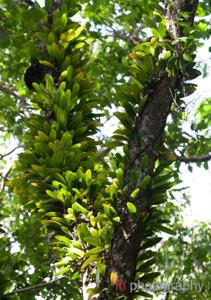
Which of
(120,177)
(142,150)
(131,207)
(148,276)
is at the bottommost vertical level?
(148,276)

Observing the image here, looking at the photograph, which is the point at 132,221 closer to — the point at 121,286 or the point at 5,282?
the point at 121,286

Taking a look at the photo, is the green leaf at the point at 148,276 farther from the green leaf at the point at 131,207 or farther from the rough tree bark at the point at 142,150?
the green leaf at the point at 131,207

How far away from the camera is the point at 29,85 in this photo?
3152mm

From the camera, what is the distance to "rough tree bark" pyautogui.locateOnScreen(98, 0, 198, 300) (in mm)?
1950

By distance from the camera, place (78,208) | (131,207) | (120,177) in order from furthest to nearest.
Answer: (78,208) → (120,177) → (131,207)

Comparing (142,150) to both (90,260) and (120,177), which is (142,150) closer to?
(120,177)

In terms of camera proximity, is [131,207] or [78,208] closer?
[131,207]

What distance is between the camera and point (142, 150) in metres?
2.24

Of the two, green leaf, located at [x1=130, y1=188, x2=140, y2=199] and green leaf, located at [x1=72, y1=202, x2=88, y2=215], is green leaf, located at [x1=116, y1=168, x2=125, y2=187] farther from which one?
green leaf, located at [x1=72, y1=202, x2=88, y2=215]

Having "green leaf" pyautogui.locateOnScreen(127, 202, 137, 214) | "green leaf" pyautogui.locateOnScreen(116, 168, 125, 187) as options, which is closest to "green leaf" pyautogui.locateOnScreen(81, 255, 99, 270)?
"green leaf" pyautogui.locateOnScreen(127, 202, 137, 214)

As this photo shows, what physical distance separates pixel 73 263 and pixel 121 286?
1.48 ft

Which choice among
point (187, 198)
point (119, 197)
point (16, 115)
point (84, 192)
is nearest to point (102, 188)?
point (84, 192)

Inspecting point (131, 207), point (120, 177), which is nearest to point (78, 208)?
point (120, 177)

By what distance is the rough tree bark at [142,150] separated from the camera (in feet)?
6.40
